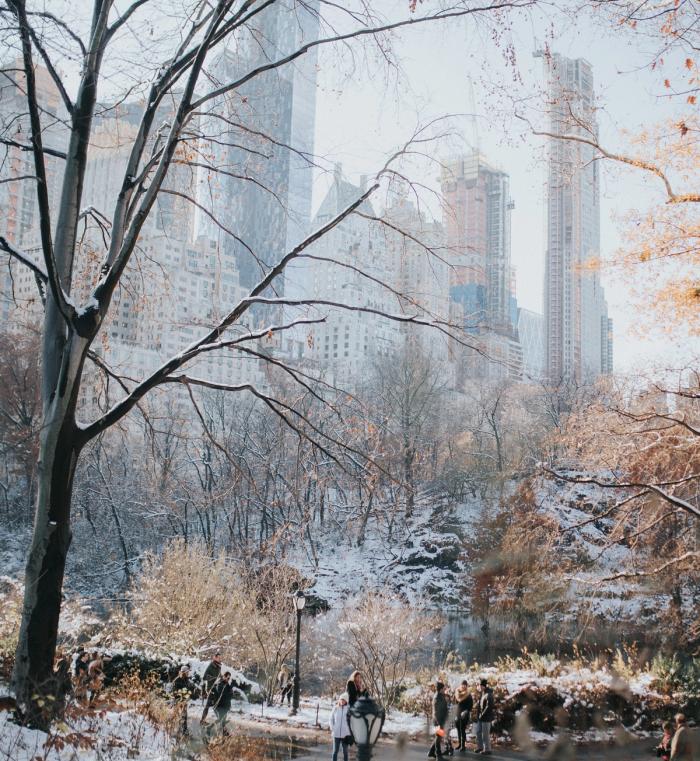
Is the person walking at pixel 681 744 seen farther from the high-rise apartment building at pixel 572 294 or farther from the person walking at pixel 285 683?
the high-rise apartment building at pixel 572 294

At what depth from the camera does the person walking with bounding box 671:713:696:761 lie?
335 inches

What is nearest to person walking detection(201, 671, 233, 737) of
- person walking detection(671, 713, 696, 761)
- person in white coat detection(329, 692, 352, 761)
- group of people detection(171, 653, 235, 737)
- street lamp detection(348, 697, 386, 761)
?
group of people detection(171, 653, 235, 737)

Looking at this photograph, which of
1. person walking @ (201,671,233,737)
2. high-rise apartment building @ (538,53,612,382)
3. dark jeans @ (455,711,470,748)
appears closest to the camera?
person walking @ (201,671,233,737)

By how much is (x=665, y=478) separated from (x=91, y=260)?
10.0 metres

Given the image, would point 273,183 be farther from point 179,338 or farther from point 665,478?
point 179,338

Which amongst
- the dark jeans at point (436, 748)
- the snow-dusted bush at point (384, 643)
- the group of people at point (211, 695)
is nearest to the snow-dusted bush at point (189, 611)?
the group of people at point (211, 695)

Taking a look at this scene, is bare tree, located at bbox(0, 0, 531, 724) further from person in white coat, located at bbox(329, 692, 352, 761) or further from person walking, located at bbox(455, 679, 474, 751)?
person walking, located at bbox(455, 679, 474, 751)

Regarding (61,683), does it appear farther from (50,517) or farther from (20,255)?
(20,255)

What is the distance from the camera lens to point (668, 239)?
9.87m

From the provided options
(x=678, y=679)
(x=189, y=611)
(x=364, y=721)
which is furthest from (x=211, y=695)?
(x=678, y=679)

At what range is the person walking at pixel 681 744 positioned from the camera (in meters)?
8.50

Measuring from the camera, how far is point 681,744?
28.0 ft

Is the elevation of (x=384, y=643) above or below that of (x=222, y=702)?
below

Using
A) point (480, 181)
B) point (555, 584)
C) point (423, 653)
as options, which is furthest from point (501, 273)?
point (555, 584)
